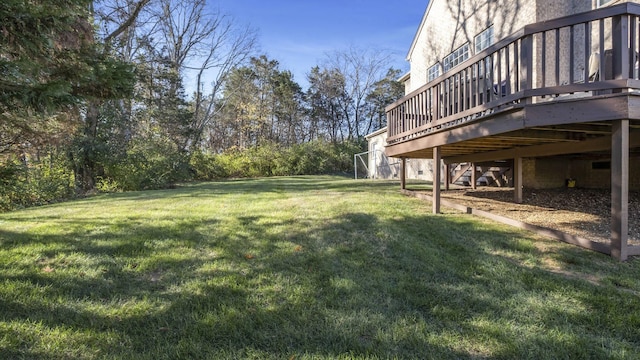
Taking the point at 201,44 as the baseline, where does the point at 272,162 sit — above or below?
below

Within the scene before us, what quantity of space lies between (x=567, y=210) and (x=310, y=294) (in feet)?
16.2

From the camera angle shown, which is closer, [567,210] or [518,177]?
[567,210]

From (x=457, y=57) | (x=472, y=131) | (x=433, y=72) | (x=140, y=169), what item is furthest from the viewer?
(x=433, y=72)

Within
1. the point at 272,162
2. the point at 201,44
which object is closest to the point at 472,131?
the point at 272,162

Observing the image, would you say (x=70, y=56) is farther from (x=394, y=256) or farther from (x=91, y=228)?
(x=394, y=256)

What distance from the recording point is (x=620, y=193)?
9.48 ft

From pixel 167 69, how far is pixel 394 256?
62.5ft

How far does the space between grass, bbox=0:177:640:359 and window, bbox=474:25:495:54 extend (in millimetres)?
7745

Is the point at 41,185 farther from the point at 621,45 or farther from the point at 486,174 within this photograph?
the point at 486,174

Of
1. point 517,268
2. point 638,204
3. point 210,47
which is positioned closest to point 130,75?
point 517,268

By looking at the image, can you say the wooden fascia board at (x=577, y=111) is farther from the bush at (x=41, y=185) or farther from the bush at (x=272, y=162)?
the bush at (x=272, y=162)

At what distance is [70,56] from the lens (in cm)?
317

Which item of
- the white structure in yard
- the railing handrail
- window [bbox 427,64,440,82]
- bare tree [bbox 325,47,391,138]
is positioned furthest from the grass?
bare tree [bbox 325,47,391,138]

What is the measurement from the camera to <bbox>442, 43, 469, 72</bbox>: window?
10453mm
